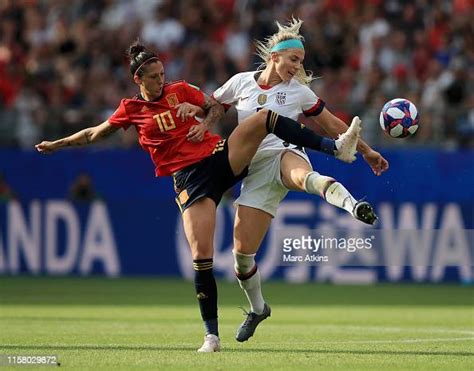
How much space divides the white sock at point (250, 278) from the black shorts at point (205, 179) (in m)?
0.75

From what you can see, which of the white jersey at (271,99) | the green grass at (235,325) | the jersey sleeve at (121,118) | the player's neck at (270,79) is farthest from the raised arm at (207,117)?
the green grass at (235,325)

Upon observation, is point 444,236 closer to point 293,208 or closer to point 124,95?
point 293,208

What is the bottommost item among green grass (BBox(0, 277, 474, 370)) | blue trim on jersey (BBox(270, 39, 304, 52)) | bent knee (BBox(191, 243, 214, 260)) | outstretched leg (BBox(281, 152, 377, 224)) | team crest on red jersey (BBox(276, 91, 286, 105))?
green grass (BBox(0, 277, 474, 370))

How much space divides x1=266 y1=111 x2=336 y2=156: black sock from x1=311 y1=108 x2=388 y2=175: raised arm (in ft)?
2.11

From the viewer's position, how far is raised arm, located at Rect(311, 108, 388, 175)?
411 inches

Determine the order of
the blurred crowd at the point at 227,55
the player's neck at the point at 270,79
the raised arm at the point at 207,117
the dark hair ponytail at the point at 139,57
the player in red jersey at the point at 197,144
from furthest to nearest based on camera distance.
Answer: the blurred crowd at the point at 227,55
the player's neck at the point at 270,79
the raised arm at the point at 207,117
the dark hair ponytail at the point at 139,57
the player in red jersey at the point at 197,144

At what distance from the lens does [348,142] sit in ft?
32.0

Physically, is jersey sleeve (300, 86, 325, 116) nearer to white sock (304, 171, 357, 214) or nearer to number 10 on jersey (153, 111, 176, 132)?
white sock (304, 171, 357, 214)

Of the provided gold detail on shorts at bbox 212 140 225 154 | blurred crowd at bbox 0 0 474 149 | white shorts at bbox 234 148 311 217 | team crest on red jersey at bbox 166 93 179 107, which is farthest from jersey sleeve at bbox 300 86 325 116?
blurred crowd at bbox 0 0 474 149

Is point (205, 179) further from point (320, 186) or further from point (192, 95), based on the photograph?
point (320, 186)

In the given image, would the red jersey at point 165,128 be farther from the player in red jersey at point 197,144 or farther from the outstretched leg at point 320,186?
the outstretched leg at point 320,186

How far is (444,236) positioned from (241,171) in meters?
8.72

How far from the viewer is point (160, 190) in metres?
21.1

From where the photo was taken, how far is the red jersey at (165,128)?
10172mm
